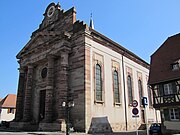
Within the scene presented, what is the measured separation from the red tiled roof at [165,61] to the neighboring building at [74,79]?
4.95m

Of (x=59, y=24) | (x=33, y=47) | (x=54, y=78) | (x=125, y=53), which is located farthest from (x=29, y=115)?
(x=125, y=53)

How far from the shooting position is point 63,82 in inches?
719

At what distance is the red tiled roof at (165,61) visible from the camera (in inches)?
697

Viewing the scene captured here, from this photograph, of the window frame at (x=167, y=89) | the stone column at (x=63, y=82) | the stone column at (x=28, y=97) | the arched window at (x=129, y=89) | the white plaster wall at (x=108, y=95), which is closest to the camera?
the window frame at (x=167, y=89)

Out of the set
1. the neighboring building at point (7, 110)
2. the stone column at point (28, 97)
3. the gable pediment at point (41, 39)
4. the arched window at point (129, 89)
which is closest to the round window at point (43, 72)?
the stone column at point (28, 97)

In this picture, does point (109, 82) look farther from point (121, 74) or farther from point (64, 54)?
point (64, 54)

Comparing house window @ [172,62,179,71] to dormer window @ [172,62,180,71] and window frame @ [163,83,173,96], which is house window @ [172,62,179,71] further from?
window frame @ [163,83,173,96]

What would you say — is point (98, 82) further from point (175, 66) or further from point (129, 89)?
point (175, 66)

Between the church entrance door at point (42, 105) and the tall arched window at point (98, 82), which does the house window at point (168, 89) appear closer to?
the tall arched window at point (98, 82)

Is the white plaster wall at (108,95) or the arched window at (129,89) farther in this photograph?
the arched window at (129,89)

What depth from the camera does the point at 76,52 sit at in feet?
63.0

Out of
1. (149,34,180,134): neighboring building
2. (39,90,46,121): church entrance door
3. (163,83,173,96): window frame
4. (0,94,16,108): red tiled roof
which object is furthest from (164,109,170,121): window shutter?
(0,94,16,108): red tiled roof

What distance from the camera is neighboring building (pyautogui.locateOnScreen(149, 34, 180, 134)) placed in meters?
16.5

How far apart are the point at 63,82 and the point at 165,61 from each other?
11.3 m
